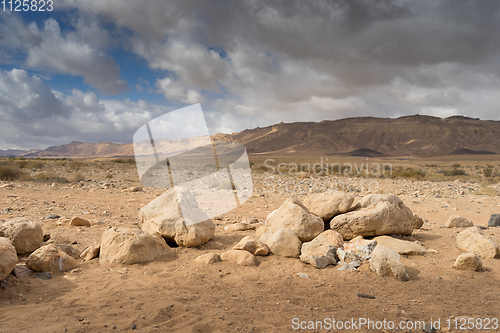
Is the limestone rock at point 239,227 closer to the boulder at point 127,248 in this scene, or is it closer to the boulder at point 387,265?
the boulder at point 127,248

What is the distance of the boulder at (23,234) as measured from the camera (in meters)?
4.63

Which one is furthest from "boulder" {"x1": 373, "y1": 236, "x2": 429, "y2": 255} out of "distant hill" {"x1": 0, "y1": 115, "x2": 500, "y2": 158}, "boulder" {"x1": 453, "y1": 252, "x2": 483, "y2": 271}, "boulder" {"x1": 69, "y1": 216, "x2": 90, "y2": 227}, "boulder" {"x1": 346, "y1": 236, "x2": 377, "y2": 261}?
"distant hill" {"x1": 0, "y1": 115, "x2": 500, "y2": 158}

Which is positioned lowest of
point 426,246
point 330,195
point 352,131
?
point 426,246

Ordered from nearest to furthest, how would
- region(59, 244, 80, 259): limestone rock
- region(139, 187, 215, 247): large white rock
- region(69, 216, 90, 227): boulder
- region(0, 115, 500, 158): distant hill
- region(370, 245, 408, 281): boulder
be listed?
region(370, 245, 408, 281): boulder → region(59, 244, 80, 259): limestone rock → region(139, 187, 215, 247): large white rock → region(69, 216, 90, 227): boulder → region(0, 115, 500, 158): distant hill

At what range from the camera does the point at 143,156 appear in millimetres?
3541

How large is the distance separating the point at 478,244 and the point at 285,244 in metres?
3.58

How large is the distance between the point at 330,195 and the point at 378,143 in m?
106

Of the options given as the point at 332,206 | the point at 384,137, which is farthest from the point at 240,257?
the point at 384,137

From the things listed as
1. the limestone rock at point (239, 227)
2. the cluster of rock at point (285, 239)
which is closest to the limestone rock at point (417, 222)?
the cluster of rock at point (285, 239)

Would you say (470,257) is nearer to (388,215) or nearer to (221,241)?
(388,215)

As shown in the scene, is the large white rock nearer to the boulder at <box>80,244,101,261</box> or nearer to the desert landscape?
the desert landscape

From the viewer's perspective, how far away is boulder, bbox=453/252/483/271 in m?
4.41

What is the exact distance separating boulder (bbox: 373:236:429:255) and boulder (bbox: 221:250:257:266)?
2.48m

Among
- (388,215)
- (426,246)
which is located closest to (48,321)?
(388,215)
